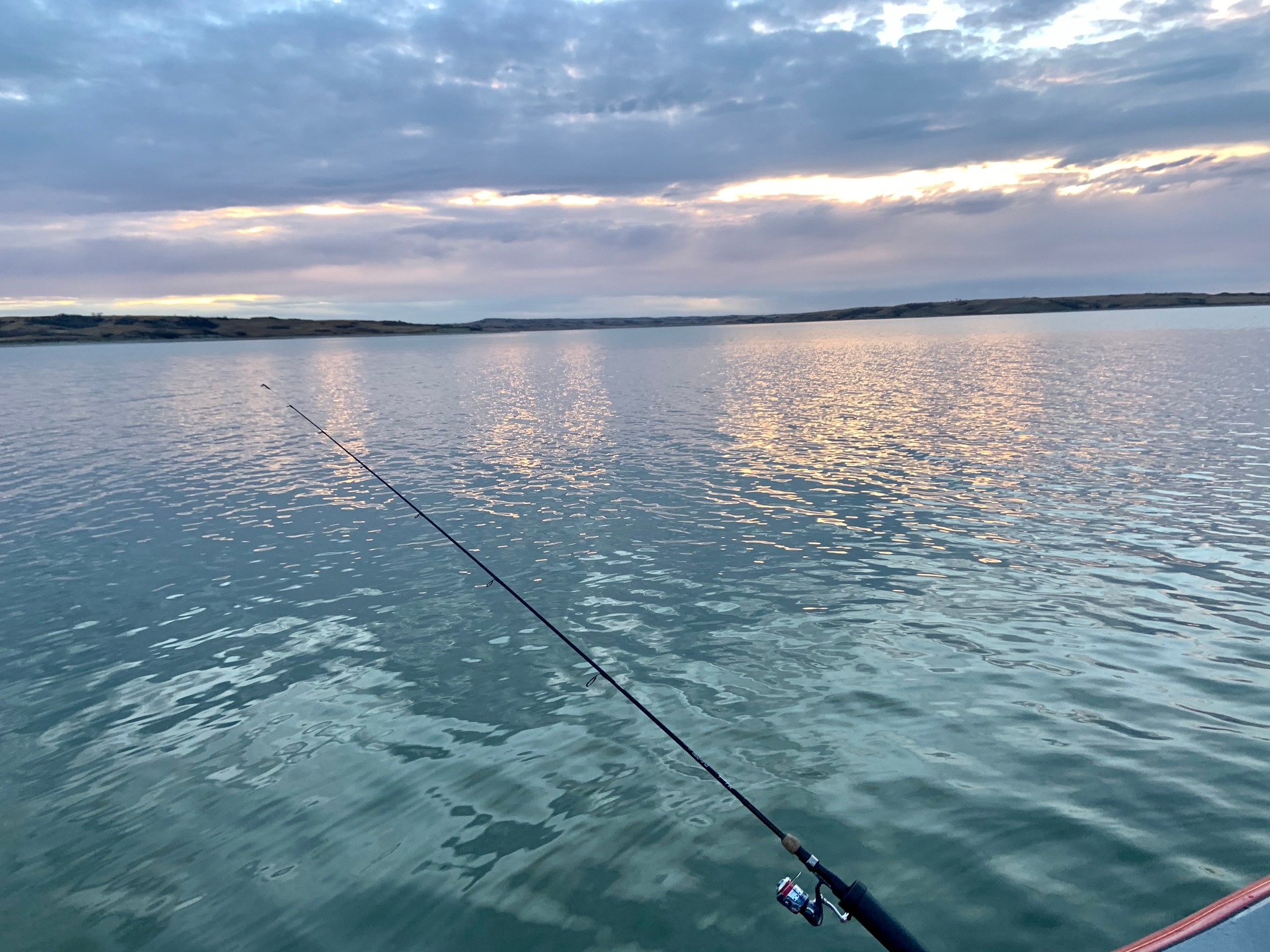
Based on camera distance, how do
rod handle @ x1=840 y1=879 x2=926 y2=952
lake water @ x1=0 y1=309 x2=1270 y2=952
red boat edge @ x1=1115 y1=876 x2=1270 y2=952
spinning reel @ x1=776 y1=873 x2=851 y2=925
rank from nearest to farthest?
rod handle @ x1=840 y1=879 x2=926 y2=952, red boat edge @ x1=1115 y1=876 x2=1270 y2=952, spinning reel @ x1=776 y1=873 x2=851 y2=925, lake water @ x1=0 y1=309 x2=1270 y2=952

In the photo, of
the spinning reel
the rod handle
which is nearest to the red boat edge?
the rod handle

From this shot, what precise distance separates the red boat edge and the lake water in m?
1.53

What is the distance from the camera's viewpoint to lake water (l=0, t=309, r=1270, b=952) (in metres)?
7.51

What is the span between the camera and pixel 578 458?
32.8m

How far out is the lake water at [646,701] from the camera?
24.6 feet

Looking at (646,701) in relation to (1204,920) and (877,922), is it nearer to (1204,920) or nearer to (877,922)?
(877,922)

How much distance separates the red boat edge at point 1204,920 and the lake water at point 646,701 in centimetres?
153

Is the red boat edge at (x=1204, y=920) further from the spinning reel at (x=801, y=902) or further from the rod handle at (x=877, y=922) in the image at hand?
the spinning reel at (x=801, y=902)

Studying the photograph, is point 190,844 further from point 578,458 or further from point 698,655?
point 578,458

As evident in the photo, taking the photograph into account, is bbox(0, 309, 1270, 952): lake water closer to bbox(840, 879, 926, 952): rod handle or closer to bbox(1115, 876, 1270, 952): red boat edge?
bbox(1115, 876, 1270, 952): red boat edge

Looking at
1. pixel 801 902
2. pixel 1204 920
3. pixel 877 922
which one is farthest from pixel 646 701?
pixel 1204 920

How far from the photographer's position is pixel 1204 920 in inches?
206

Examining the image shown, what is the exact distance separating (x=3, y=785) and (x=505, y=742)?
6.52 metres

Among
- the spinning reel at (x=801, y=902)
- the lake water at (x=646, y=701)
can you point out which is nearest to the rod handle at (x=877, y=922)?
the spinning reel at (x=801, y=902)
